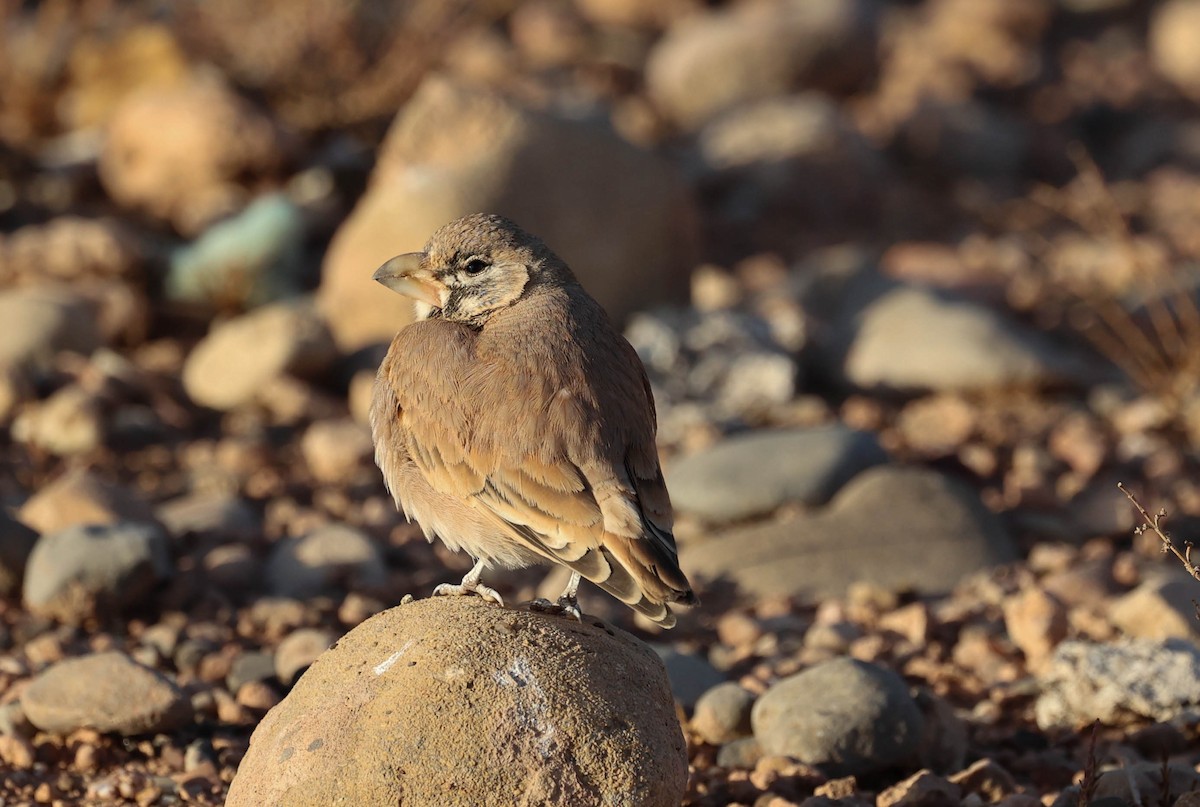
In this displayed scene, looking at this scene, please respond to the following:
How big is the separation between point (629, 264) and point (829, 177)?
347 centimetres

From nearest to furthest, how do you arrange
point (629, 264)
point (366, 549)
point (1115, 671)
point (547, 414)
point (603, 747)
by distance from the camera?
point (603, 747) < point (547, 414) < point (1115, 671) < point (366, 549) < point (629, 264)

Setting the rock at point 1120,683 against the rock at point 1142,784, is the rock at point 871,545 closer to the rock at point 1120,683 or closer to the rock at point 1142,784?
the rock at point 1120,683

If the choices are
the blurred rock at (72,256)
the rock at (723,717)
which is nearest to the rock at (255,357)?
the blurred rock at (72,256)

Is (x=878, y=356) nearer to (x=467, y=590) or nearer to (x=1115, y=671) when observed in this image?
(x=1115, y=671)

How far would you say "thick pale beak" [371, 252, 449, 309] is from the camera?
17.7ft

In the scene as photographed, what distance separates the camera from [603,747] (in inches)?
173

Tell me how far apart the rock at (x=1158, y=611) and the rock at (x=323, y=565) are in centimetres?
335

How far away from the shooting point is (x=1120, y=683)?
19.2ft

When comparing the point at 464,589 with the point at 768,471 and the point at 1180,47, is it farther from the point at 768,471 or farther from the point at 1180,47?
the point at 1180,47

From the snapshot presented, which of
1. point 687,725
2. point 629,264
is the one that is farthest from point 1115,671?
point 629,264

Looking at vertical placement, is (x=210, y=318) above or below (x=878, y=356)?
above

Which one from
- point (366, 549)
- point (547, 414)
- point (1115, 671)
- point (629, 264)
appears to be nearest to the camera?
point (547, 414)

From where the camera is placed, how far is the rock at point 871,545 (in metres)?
7.55

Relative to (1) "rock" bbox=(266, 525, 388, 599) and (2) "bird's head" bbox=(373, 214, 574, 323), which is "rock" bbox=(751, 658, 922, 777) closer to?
(2) "bird's head" bbox=(373, 214, 574, 323)
